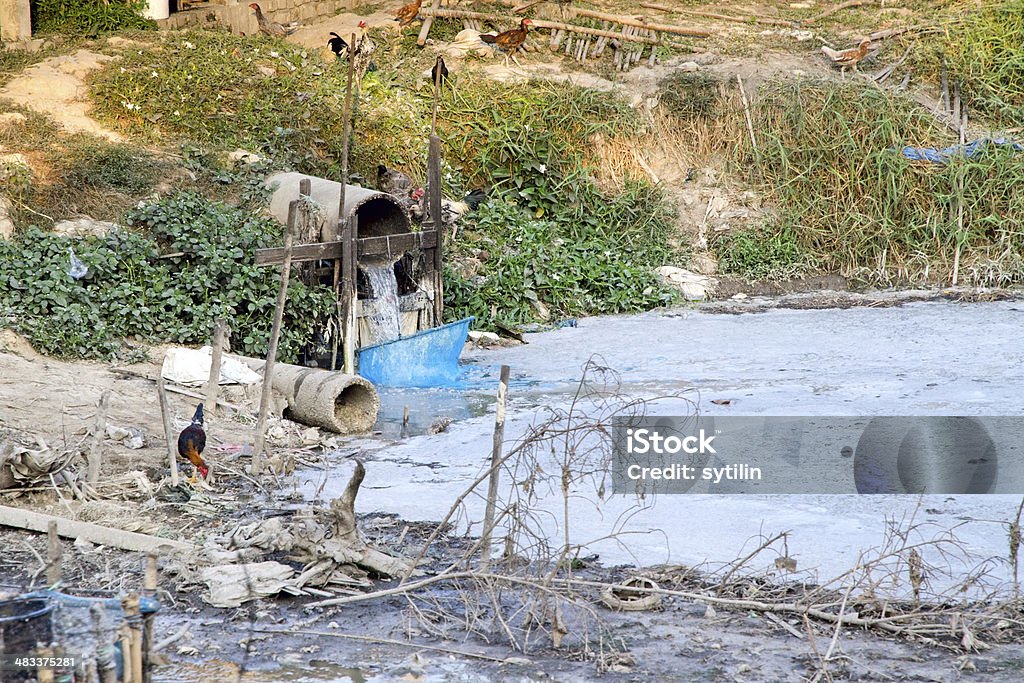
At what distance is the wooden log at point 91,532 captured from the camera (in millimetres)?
4855

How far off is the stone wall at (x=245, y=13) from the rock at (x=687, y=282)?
250 inches

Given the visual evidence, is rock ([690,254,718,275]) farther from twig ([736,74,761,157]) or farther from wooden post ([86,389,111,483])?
wooden post ([86,389,111,483])

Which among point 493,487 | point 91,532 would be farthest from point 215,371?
point 493,487

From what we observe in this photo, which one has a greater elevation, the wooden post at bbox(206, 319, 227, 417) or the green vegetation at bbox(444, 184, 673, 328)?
the green vegetation at bbox(444, 184, 673, 328)

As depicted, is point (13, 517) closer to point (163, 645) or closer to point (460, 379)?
point (163, 645)

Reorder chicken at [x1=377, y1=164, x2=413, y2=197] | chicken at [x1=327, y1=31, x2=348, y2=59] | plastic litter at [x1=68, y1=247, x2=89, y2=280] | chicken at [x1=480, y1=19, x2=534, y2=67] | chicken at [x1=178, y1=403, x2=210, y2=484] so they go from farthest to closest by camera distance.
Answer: chicken at [x1=480, y1=19, x2=534, y2=67], chicken at [x1=327, y1=31, x2=348, y2=59], chicken at [x1=377, y1=164, x2=413, y2=197], plastic litter at [x1=68, y1=247, x2=89, y2=280], chicken at [x1=178, y1=403, x2=210, y2=484]

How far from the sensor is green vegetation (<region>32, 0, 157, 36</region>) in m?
12.9

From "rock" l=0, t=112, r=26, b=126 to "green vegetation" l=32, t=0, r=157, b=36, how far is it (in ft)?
8.15

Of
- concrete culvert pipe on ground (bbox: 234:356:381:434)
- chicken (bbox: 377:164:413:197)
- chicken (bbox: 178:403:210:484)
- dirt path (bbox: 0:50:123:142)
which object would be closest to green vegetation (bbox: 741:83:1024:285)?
chicken (bbox: 377:164:413:197)

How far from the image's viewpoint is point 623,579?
4840 millimetres

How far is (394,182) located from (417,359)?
9.95ft

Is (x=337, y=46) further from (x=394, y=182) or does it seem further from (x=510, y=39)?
(x=394, y=182)

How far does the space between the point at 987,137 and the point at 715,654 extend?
35.7 feet

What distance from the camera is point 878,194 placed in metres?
12.8
